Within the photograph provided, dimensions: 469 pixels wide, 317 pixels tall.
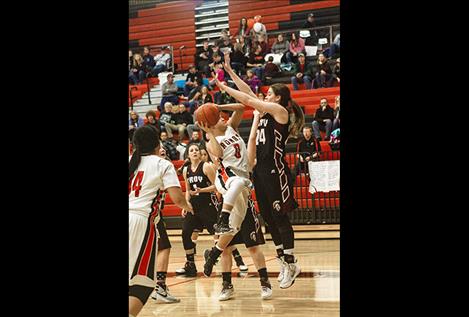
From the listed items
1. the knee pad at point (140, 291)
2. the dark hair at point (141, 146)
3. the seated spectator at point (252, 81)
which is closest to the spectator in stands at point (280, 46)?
the seated spectator at point (252, 81)

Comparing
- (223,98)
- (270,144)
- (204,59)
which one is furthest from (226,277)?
(204,59)

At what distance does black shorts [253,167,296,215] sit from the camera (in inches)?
196

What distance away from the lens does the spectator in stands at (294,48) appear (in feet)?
45.4

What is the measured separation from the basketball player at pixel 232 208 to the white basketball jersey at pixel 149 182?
1566 mm

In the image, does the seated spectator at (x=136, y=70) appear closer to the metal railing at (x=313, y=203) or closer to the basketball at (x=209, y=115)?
the metal railing at (x=313, y=203)

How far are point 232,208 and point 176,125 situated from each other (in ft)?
25.5

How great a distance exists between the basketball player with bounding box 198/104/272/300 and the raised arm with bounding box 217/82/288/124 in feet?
1.00

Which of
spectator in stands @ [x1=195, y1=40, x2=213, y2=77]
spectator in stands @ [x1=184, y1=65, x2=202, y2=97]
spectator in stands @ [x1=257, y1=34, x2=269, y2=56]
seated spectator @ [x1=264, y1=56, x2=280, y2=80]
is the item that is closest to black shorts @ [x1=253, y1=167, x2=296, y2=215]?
seated spectator @ [x1=264, y1=56, x2=280, y2=80]
